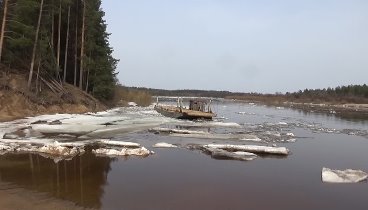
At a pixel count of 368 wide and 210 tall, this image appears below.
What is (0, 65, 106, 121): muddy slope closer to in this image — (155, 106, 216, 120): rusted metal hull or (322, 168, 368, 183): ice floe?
(155, 106, 216, 120): rusted metal hull

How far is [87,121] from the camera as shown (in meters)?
28.4

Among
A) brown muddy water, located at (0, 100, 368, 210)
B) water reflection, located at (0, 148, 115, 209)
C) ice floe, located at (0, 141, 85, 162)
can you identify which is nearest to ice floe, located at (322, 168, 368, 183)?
brown muddy water, located at (0, 100, 368, 210)

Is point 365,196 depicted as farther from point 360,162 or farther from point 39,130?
point 39,130

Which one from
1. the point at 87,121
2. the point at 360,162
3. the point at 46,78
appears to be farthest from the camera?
the point at 46,78

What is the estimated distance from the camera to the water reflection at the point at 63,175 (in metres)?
10.6

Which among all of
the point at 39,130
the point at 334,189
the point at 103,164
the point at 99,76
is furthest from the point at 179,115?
the point at 334,189

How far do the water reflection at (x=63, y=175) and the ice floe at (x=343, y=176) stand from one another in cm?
763

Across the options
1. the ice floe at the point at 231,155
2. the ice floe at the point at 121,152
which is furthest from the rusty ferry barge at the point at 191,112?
the ice floe at the point at 121,152

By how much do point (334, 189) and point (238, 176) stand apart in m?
3.14

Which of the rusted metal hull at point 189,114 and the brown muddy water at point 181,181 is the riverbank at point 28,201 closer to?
the brown muddy water at point 181,181

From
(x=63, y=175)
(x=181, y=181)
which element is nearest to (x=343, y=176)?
(x=181, y=181)

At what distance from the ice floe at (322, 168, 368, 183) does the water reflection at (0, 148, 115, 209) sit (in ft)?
25.0

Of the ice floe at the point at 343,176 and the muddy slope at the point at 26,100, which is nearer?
the ice floe at the point at 343,176

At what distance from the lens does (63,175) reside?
12.8 meters
